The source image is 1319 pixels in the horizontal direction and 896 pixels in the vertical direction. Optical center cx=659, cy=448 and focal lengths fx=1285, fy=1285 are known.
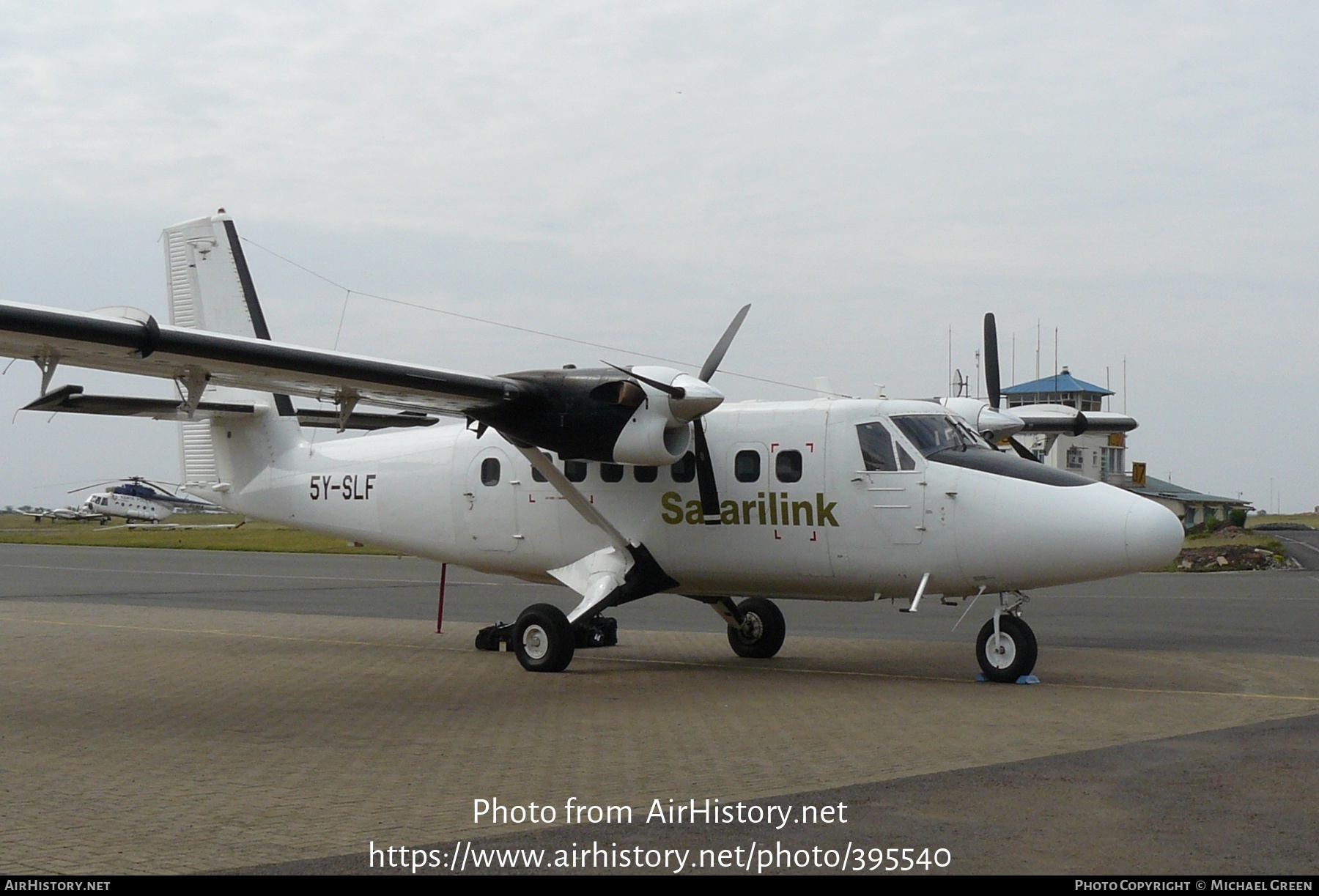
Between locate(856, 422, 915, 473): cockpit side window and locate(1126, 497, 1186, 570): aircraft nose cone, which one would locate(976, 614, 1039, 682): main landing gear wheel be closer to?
locate(1126, 497, 1186, 570): aircraft nose cone

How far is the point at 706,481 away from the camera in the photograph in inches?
545

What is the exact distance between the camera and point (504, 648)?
1659 centimetres

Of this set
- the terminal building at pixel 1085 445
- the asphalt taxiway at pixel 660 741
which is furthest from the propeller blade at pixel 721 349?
the terminal building at pixel 1085 445

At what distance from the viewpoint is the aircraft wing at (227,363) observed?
9.95 metres

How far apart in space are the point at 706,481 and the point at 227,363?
16.8 feet

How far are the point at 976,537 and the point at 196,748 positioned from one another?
7.32m

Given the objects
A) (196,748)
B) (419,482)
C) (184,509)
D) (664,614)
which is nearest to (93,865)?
(196,748)

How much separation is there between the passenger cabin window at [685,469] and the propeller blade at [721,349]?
863 mm

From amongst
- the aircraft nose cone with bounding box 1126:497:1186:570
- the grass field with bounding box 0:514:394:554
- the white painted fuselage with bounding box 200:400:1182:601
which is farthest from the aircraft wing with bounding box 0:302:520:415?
the grass field with bounding box 0:514:394:554

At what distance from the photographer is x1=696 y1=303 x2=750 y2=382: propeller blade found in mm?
14180

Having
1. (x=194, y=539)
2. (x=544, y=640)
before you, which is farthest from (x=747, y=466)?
(x=194, y=539)

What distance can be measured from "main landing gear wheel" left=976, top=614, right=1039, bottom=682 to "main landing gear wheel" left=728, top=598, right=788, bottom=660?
3088mm

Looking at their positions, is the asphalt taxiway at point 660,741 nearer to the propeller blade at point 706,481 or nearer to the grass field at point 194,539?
the propeller blade at point 706,481

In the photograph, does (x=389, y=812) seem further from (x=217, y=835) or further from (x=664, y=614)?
(x=664, y=614)
